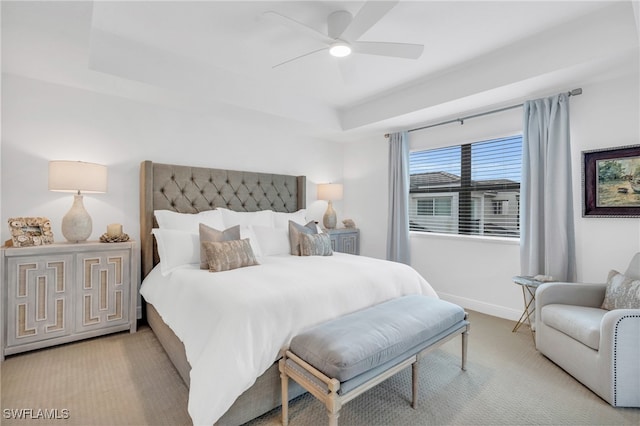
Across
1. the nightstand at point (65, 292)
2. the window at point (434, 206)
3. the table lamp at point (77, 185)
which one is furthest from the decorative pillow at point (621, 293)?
the table lamp at point (77, 185)

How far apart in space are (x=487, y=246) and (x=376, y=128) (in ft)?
6.93

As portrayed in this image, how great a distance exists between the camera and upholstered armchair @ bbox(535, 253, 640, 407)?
1837 millimetres

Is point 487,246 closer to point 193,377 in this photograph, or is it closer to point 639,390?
point 639,390

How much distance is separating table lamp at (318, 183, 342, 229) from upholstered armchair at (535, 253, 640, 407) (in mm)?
2719

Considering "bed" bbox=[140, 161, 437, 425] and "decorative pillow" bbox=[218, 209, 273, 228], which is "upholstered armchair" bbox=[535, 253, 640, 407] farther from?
"decorative pillow" bbox=[218, 209, 273, 228]

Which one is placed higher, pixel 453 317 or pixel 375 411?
pixel 453 317

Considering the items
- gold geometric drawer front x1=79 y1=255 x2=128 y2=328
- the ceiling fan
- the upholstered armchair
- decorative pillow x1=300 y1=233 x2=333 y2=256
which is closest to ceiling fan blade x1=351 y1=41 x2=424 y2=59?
the ceiling fan

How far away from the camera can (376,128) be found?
4242 mm

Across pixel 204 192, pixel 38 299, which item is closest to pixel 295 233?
pixel 204 192

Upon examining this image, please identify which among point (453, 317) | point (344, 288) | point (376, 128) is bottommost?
point (453, 317)

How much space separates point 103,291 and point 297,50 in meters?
2.83

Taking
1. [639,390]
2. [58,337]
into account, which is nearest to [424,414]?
[639,390]

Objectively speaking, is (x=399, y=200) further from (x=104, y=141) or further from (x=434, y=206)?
(x=104, y=141)

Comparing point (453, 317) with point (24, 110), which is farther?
point (24, 110)
